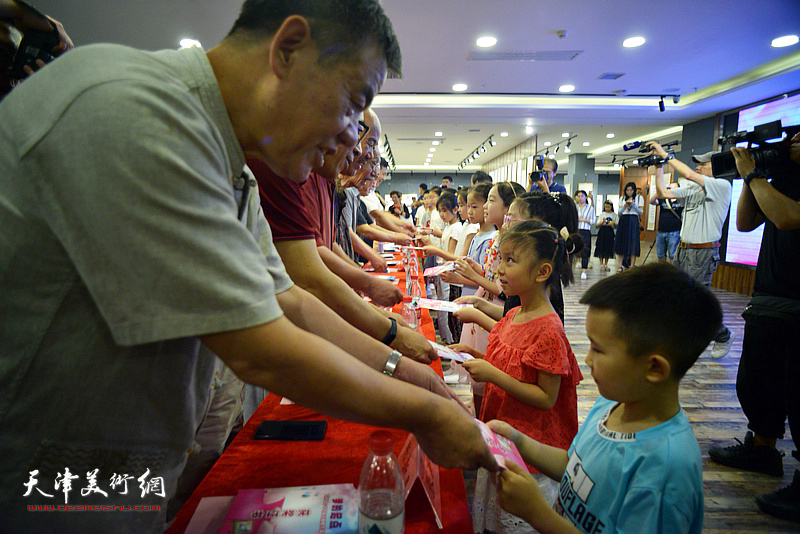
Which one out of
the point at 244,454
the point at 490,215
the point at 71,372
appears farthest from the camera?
the point at 490,215

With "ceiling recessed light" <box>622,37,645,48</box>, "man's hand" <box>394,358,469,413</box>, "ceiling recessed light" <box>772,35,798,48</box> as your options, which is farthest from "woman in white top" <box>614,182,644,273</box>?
"man's hand" <box>394,358,469,413</box>

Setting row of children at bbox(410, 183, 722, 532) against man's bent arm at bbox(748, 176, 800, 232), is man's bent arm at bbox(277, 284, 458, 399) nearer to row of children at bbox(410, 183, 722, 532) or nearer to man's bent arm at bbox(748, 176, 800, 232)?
row of children at bbox(410, 183, 722, 532)

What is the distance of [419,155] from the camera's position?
18438 mm

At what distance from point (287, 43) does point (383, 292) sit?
63.7 inches

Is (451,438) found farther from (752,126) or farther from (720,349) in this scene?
(752,126)

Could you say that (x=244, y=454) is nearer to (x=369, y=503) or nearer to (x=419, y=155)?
(x=369, y=503)

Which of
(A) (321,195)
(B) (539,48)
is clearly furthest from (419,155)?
(A) (321,195)

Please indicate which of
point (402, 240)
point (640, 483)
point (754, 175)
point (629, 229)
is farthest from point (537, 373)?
point (629, 229)

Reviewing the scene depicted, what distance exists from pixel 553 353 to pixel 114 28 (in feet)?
21.0

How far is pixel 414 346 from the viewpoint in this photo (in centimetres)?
140

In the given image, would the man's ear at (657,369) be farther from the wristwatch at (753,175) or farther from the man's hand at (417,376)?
the wristwatch at (753,175)

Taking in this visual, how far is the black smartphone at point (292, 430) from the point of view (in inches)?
41.8

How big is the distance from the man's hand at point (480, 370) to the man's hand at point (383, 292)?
33.9 inches

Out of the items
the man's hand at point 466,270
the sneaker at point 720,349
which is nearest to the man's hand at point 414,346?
the man's hand at point 466,270
